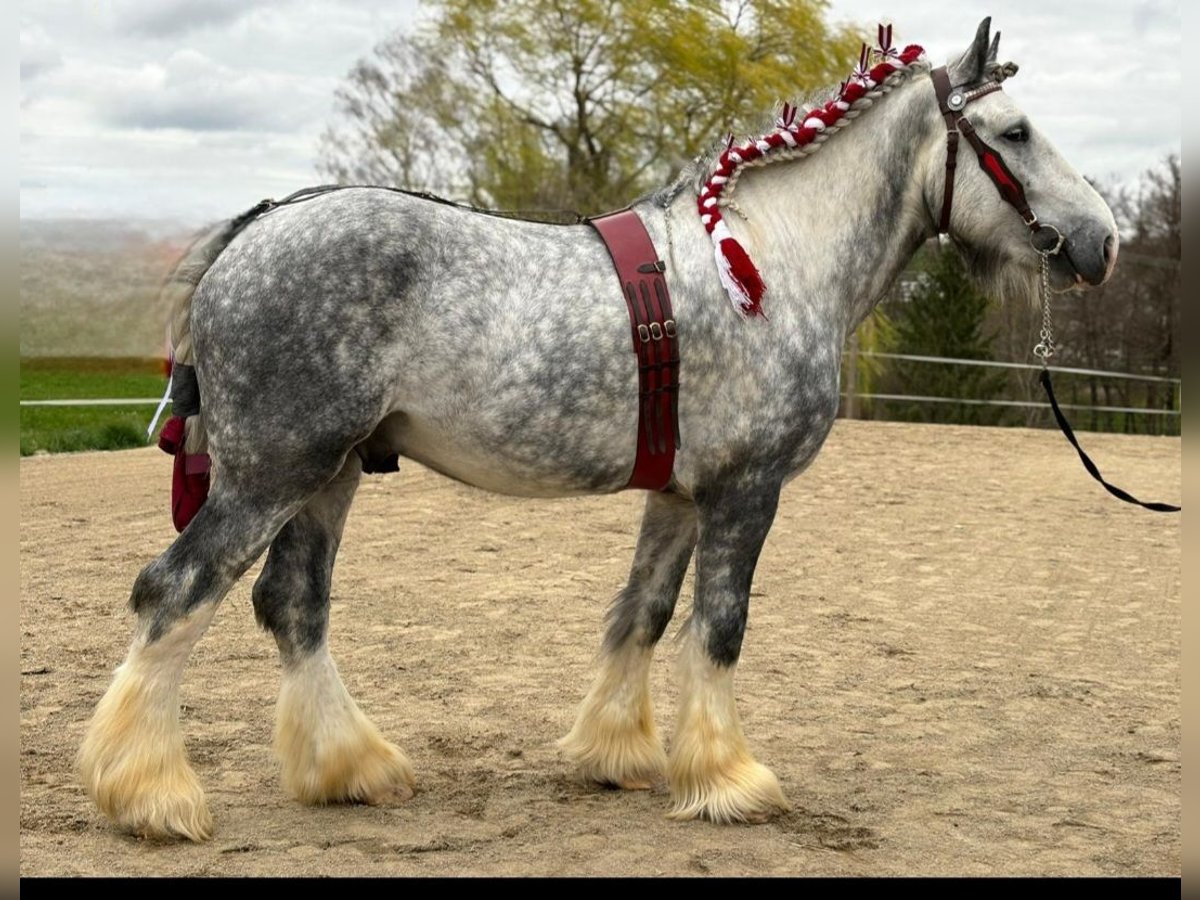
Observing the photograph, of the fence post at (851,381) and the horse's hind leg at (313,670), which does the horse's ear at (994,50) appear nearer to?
the horse's hind leg at (313,670)

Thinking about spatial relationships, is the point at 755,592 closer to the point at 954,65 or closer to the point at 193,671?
the point at 193,671

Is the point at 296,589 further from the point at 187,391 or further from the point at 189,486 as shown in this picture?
the point at 187,391

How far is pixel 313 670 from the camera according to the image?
3771 millimetres

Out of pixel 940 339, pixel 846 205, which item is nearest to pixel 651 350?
pixel 846 205

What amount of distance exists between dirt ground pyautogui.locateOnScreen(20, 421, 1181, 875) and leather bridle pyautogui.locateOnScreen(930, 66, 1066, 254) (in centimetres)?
166

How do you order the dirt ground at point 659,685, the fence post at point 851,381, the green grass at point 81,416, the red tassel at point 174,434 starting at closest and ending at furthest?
the dirt ground at point 659,685 < the red tassel at point 174,434 < the green grass at point 81,416 < the fence post at point 851,381

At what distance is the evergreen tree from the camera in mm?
20984

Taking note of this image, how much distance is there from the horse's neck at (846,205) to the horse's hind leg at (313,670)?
138 cm

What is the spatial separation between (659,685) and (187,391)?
247 cm

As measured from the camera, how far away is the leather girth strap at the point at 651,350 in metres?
3.49

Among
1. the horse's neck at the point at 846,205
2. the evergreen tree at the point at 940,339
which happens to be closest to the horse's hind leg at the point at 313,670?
the horse's neck at the point at 846,205

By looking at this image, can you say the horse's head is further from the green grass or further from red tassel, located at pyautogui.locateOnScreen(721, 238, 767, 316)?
the green grass

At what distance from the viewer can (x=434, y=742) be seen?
4.45 meters

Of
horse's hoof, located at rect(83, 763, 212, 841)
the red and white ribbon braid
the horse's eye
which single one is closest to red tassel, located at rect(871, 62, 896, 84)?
the red and white ribbon braid
